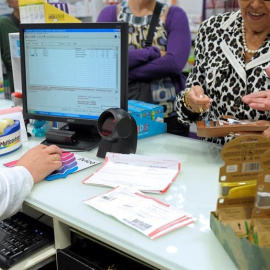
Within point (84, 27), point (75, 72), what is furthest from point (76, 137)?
point (84, 27)

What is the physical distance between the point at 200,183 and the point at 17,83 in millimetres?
1283

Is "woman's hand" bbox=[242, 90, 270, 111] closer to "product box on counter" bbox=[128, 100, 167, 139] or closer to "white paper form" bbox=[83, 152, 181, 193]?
"white paper form" bbox=[83, 152, 181, 193]

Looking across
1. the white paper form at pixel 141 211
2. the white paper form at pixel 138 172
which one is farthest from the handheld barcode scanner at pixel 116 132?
the white paper form at pixel 141 211

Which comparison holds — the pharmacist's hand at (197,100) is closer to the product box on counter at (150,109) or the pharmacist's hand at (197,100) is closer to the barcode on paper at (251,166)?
the product box on counter at (150,109)

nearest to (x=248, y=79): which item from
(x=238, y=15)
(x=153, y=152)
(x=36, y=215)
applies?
(x=238, y=15)

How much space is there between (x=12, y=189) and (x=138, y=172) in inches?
15.3

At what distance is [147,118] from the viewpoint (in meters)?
1.64

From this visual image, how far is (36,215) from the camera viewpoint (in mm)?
1429

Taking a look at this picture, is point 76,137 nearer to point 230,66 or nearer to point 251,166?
point 230,66

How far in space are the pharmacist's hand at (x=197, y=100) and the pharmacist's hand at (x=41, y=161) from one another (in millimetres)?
533

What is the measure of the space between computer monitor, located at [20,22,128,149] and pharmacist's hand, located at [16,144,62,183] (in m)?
0.22

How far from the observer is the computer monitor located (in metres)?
1.43

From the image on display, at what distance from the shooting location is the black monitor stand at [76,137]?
153 centimetres

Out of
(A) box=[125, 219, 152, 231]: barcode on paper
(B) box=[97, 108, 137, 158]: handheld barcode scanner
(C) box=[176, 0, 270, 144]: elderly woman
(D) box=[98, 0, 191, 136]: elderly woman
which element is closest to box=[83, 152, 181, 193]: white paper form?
(B) box=[97, 108, 137, 158]: handheld barcode scanner
